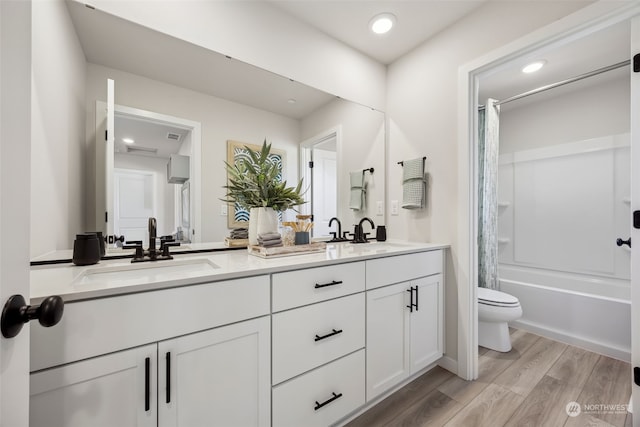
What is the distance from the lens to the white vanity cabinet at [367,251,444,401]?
4.66 feet

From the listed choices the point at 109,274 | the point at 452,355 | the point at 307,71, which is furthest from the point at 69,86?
the point at 452,355

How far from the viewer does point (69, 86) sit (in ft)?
3.74

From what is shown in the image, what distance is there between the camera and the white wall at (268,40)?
4.35 feet

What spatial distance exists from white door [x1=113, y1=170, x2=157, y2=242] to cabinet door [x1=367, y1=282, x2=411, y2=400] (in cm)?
121

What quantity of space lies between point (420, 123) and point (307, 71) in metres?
0.96

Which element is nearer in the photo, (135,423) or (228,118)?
(135,423)

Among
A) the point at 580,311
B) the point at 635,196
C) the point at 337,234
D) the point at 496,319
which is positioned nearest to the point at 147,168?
the point at 337,234

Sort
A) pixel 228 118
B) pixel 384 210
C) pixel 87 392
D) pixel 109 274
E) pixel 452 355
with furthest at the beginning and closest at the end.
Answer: pixel 384 210, pixel 452 355, pixel 228 118, pixel 109 274, pixel 87 392

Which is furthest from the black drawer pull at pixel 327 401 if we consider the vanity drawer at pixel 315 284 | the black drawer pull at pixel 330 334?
the vanity drawer at pixel 315 284

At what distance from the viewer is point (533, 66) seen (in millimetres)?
2254

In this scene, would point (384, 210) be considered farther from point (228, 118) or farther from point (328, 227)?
point (228, 118)

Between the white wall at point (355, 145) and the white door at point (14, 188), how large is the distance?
1.48 meters

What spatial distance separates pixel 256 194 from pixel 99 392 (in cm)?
101

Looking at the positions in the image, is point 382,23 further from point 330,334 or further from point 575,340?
point 575,340
